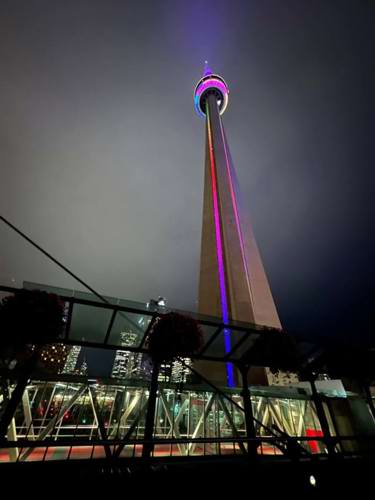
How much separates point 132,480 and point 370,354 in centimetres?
600

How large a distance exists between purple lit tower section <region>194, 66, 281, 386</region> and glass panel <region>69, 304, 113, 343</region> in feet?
33.4

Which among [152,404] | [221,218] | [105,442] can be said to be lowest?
[105,442]

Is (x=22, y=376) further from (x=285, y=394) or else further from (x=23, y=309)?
(x=285, y=394)

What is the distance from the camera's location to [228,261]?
59.2ft

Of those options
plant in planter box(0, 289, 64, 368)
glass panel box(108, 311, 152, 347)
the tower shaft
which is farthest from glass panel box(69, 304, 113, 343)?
the tower shaft

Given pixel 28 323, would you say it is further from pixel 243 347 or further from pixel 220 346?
pixel 243 347

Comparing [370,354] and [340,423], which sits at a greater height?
[370,354]

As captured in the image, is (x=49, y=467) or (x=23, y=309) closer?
(x=49, y=467)

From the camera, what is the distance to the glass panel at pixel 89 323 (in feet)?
12.8

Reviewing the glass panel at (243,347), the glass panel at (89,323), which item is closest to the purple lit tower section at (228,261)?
the glass panel at (243,347)

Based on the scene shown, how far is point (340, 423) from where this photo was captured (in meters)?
6.68

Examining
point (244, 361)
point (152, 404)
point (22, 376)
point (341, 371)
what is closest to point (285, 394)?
point (341, 371)

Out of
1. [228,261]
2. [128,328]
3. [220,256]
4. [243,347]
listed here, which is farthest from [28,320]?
[220,256]

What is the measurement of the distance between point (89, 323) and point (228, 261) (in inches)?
588
